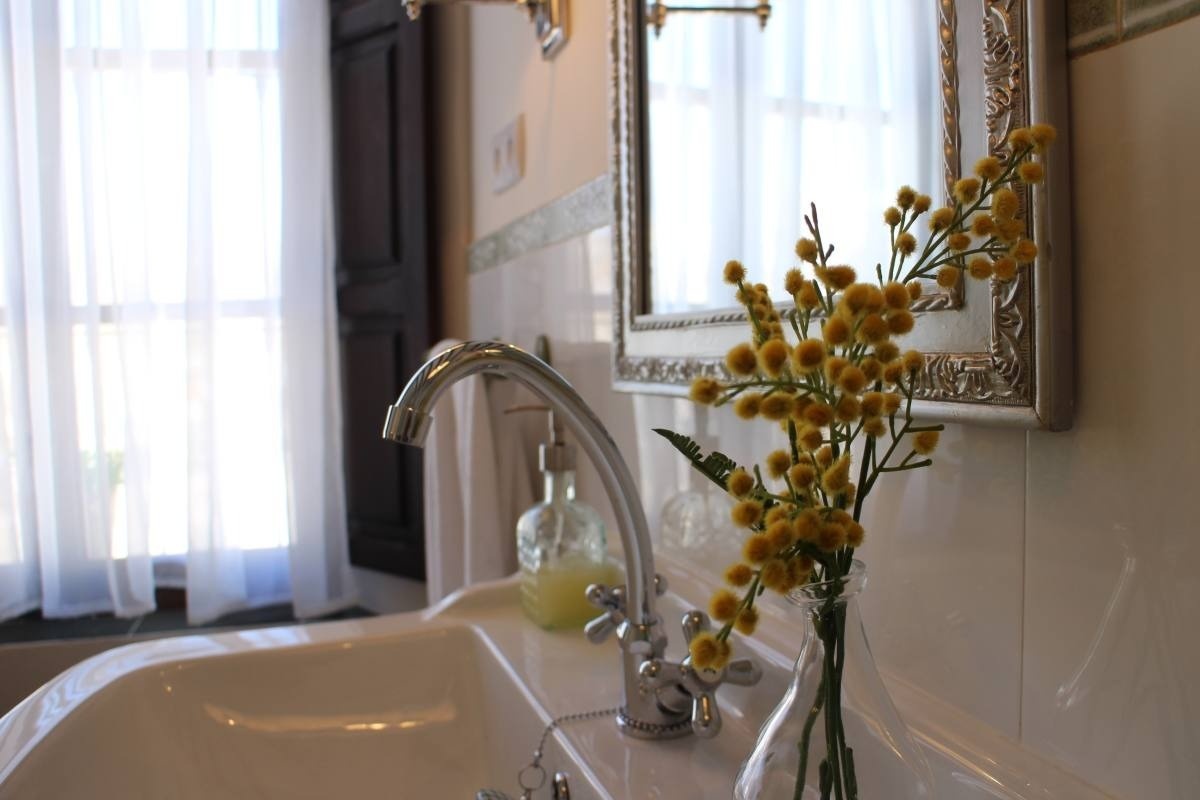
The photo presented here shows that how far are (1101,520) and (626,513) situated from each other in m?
0.33

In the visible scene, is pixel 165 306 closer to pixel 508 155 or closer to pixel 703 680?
pixel 508 155

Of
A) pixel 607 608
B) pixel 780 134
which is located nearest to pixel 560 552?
pixel 607 608

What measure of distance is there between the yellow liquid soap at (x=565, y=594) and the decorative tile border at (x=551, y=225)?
42 cm

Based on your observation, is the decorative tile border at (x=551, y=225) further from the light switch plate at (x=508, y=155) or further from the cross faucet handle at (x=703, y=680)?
the cross faucet handle at (x=703, y=680)

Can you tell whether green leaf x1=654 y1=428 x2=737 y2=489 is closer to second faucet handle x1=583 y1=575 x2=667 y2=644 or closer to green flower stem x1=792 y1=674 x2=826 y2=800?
green flower stem x1=792 y1=674 x2=826 y2=800

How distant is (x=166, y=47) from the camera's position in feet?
7.43

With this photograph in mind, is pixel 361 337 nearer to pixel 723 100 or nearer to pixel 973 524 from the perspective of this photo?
pixel 723 100

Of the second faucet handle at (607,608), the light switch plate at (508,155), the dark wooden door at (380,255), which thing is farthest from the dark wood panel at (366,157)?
the second faucet handle at (607,608)

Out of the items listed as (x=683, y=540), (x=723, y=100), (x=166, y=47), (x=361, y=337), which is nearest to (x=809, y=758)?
(x=683, y=540)

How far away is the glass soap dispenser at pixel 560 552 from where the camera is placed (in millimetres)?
950

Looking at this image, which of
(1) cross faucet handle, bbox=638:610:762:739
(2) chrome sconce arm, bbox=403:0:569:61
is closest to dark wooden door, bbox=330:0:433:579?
(2) chrome sconce arm, bbox=403:0:569:61

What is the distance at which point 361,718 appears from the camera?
2.91ft

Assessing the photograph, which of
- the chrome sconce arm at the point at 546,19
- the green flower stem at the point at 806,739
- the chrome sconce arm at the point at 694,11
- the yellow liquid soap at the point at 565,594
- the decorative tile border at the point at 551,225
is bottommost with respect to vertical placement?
the yellow liquid soap at the point at 565,594

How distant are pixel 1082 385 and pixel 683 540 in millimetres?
511
